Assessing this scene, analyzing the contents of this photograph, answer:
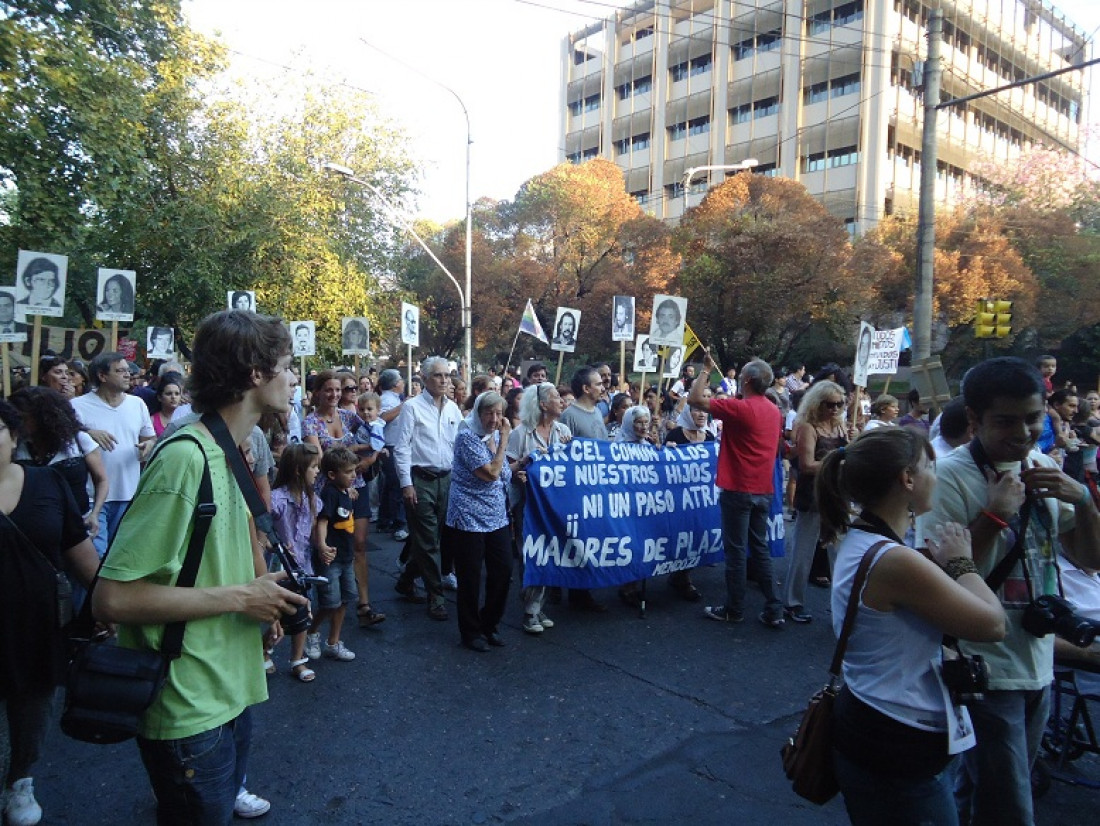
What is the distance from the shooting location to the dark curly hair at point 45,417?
14.0 ft

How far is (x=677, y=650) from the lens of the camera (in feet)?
18.3

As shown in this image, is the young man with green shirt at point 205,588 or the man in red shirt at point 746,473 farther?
the man in red shirt at point 746,473

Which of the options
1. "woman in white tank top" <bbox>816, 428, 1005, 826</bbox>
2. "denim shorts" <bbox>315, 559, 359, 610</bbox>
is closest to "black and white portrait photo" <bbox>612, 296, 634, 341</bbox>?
"denim shorts" <bbox>315, 559, 359, 610</bbox>

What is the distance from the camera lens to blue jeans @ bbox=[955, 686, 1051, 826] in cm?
242

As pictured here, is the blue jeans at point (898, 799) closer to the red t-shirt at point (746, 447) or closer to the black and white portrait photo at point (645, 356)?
the red t-shirt at point (746, 447)

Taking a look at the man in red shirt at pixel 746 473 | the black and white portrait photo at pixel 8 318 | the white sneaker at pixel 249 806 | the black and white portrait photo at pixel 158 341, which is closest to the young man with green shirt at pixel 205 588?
the white sneaker at pixel 249 806

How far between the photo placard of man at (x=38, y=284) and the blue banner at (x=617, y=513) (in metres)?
6.17

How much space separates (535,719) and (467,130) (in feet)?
66.3

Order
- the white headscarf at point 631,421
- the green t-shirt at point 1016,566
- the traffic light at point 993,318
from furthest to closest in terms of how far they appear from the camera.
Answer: the traffic light at point 993,318, the white headscarf at point 631,421, the green t-shirt at point 1016,566

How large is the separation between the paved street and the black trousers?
8.6 inches

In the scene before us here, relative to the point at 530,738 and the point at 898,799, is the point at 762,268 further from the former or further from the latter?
the point at 898,799

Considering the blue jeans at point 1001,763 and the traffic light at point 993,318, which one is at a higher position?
the traffic light at point 993,318

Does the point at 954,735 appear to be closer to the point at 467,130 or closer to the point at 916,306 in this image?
the point at 916,306

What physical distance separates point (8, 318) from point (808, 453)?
8.49 meters
